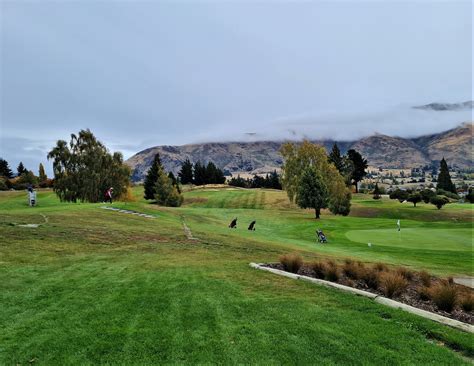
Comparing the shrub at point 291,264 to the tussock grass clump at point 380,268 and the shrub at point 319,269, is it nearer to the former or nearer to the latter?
the shrub at point 319,269

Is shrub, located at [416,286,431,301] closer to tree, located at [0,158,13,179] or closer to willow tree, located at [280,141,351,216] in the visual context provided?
willow tree, located at [280,141,351,216]

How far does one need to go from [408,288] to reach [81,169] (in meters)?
60.0

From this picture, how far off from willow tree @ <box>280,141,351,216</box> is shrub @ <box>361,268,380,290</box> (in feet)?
168

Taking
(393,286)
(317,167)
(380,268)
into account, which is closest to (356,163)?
(317,167)

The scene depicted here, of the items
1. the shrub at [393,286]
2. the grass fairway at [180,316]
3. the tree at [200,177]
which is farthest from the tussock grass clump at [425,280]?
the tree at [200,177]

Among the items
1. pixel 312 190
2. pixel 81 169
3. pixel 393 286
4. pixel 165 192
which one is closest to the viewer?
pixel 393 286

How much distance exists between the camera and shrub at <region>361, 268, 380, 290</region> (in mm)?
12969

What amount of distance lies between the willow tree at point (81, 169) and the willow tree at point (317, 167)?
33.3 metres

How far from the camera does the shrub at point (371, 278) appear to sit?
12969 millimetres

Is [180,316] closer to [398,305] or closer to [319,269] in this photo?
[398,305]

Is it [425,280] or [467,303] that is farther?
[425,280]

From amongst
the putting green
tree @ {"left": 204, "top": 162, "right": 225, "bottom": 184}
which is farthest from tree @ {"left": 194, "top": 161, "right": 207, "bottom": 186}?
the putting green

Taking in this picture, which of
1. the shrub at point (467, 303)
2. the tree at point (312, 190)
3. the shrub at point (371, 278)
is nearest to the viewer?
the shrub at point (467, 303)

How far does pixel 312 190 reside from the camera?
57.5m
